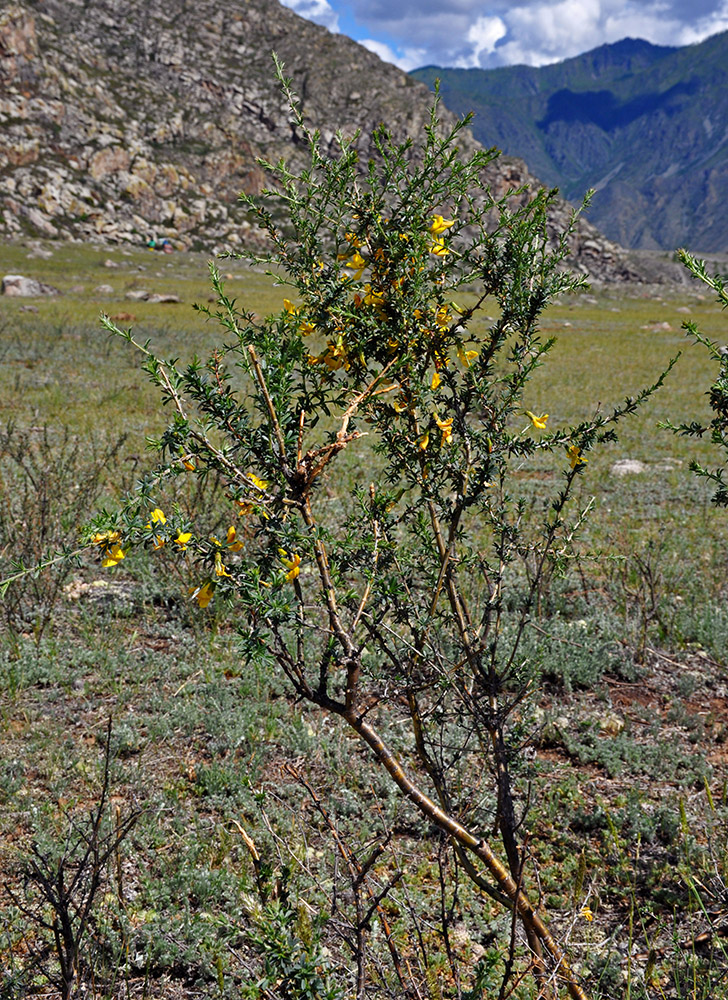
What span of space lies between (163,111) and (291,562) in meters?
129

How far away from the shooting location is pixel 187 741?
399cm

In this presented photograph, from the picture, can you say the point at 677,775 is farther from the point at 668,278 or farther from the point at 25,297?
the point at 668,278

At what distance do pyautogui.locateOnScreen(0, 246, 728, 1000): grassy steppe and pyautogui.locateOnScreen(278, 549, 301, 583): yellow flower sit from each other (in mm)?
532

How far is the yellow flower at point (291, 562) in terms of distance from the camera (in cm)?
150

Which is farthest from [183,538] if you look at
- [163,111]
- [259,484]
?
[163,111]

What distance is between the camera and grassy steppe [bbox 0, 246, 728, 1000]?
8.21ft

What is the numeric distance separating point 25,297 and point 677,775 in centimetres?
3823

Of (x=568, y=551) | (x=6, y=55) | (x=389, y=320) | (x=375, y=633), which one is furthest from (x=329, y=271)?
(x=6, y=55)

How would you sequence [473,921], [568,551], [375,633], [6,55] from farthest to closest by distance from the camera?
[6,55] < [473,921] < [568,551] < [375,633]

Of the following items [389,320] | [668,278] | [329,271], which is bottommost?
[389,320]

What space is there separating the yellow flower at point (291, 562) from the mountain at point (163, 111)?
73.2m

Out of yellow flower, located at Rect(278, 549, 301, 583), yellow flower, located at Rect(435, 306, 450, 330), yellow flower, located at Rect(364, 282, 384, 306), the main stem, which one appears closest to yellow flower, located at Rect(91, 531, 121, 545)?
yellow flower, located at Rect(278, 549, 301, 583)

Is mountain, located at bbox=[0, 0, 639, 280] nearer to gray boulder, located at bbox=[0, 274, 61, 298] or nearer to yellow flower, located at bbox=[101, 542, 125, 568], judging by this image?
gray boulder, located at bbox=[0, 274, 61, 298]

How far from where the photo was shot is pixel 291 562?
1544 millimetres
